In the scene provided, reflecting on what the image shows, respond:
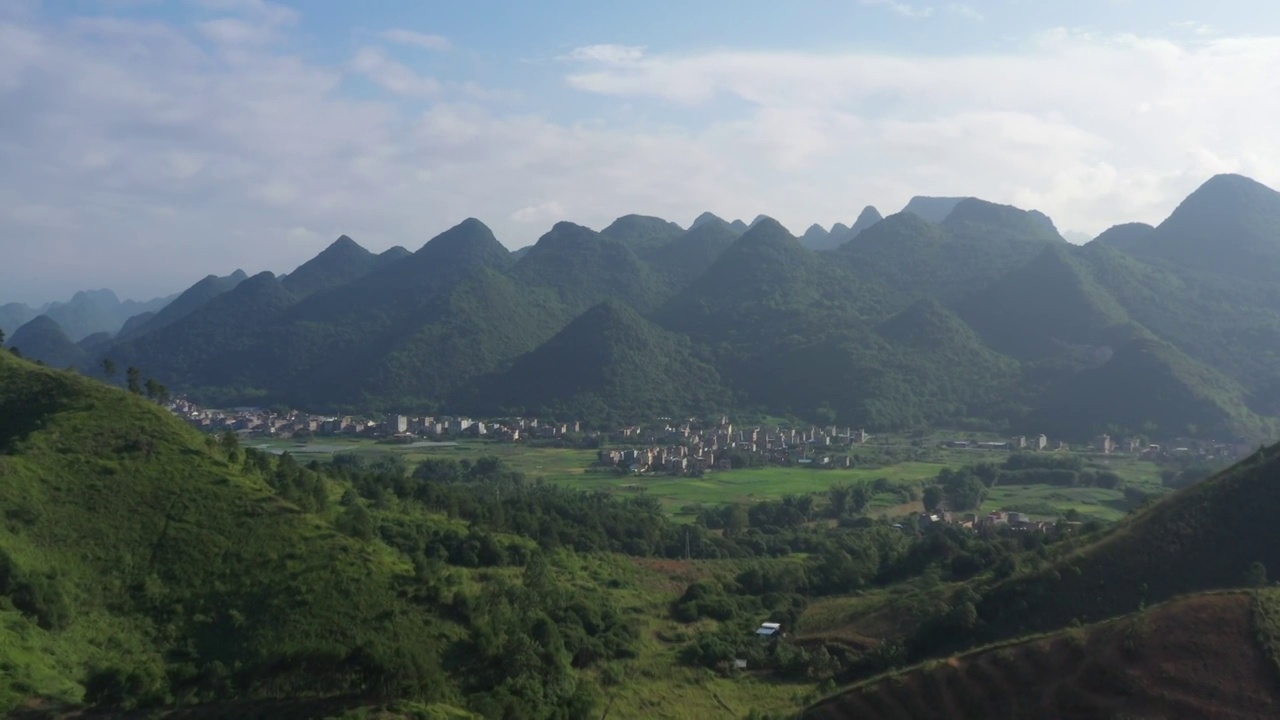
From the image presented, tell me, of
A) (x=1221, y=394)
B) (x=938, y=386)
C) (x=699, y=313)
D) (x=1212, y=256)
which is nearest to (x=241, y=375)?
(x=699, y=313)

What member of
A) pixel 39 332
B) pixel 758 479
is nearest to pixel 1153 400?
pixel 758 479

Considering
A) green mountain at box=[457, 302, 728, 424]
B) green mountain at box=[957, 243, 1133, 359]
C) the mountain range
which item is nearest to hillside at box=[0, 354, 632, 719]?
green mountain at box=[457, 302, 728, 424]

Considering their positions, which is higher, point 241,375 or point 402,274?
point 402,274

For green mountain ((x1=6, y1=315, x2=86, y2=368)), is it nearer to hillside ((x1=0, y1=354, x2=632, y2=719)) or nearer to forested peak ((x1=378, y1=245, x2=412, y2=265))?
forested peak ((x1=378, y1=245, x2=412, y2=265))

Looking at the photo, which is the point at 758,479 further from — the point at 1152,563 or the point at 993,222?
the point at 993,222

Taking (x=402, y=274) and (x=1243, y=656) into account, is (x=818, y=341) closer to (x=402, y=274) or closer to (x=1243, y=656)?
(x=402, y=274)

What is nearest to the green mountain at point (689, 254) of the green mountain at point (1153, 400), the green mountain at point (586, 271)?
the green mountain at point (586, 271)

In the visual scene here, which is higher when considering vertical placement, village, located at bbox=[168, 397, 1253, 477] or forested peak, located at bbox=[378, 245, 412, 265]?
forested peak, located at bbox=[378, 245, 412, 265]

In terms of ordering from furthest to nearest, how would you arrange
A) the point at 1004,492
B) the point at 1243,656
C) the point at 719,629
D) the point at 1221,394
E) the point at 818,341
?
the point at 818,341 → the point at 1221,394 → the point at 1004,492 → the point at 719,629 → the point at 1243,656
